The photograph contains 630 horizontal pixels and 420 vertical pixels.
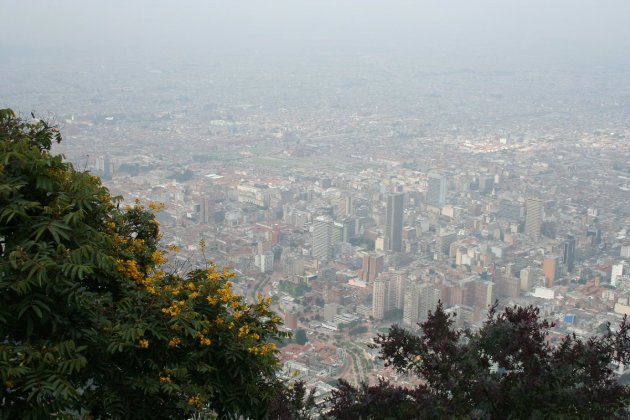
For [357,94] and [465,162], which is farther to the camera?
[357,94]

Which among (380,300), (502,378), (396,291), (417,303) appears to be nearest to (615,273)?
(396,291)

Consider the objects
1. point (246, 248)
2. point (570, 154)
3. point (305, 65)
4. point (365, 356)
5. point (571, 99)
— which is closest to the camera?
point (365, 356)

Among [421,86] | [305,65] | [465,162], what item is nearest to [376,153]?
[465,162]

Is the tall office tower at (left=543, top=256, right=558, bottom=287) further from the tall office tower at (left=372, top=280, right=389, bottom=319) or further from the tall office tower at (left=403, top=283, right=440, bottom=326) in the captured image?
the tall office tower at (left=372, top=280, right=389, bottom=319)

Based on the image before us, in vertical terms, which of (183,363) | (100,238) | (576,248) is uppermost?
(100,238)

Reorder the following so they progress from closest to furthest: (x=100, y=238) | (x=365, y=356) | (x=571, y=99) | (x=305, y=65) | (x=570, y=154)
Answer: (x=100, y=238), (x=365, y=356), (x=570, y=154), (x=571, y=99), (x=305, y=65)

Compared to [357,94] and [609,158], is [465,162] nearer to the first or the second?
[609,158]

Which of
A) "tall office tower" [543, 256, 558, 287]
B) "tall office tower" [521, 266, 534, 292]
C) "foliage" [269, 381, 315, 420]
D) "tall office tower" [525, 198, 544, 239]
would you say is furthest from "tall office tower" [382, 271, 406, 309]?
"foliage" [269, 381, 315, 420]
